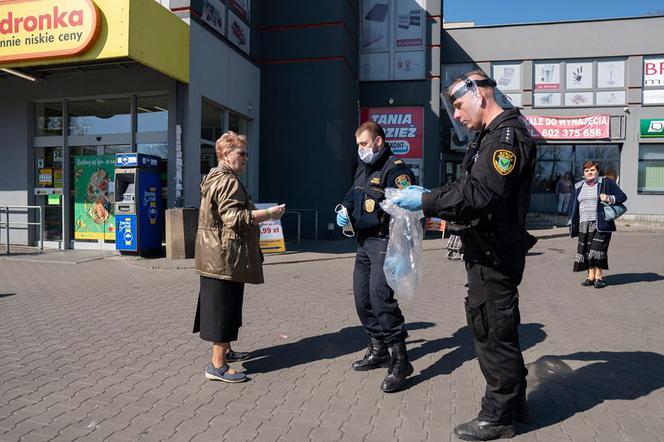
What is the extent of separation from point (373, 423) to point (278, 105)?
11971 mm

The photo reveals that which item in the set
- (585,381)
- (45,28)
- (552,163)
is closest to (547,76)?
(552,163)

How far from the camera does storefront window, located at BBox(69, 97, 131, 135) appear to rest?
1062cm

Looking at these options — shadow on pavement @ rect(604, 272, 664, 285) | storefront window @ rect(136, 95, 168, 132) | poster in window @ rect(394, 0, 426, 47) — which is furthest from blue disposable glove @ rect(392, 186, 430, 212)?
poster in window @ rect(394, 0, 426, 47)

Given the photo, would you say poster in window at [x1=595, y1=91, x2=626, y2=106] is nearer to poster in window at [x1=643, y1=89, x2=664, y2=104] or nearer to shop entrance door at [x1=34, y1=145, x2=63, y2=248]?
poster in window at [x1=643, y1=89, x2=664, y2=104]

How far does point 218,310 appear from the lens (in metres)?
3.63

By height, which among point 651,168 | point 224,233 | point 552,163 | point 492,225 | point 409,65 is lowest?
point 224,233

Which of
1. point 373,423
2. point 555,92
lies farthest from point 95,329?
point 555,92

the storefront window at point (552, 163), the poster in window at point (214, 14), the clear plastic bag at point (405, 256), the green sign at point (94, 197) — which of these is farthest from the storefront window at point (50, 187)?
the storefront window at point (552, 163)

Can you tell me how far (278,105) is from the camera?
13930 mm

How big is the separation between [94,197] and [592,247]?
979cm

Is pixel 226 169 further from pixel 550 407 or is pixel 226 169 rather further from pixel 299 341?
pixel 550 407

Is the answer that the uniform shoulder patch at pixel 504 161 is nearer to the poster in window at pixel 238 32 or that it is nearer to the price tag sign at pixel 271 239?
the price tag sign at pixel 271 239

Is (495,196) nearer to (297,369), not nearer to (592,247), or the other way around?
(297,369)

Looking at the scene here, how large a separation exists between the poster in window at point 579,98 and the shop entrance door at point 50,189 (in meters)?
17.2
